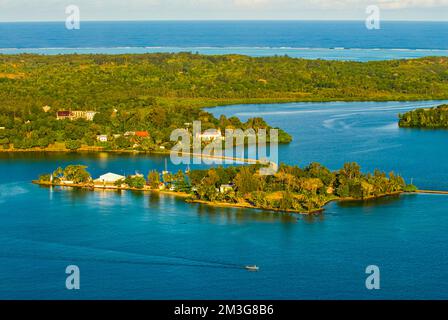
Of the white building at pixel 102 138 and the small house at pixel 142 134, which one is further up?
the small house at pixel 142 134

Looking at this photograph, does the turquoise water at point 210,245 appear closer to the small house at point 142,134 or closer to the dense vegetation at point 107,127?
the dense vegetation at point 107,127

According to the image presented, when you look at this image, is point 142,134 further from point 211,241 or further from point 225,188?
point 211,241

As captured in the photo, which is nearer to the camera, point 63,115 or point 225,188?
point 225,188

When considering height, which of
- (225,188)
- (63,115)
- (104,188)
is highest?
(63,115)

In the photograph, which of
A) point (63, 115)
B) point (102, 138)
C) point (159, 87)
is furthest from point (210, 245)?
point (159, 87)

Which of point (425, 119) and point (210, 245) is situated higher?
point (425, 119)

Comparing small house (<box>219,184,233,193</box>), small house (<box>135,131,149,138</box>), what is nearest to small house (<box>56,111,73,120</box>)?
small house (<box>135,131,149,138</box>)

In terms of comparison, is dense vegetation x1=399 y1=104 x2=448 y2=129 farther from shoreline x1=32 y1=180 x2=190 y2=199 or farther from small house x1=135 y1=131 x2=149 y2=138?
shoreline x1=32 y1=180 x2=190 y2=199

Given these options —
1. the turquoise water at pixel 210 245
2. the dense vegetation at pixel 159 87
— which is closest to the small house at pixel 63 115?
the dense vegetation at pixel 159 87
